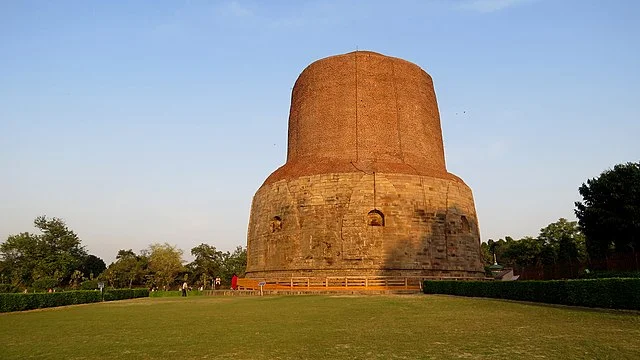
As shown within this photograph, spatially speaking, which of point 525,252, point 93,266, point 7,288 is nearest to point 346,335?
point 7,288

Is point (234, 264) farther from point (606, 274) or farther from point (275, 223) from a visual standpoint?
→ point (606, 274)

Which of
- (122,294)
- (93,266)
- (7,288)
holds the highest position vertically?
(93,266)

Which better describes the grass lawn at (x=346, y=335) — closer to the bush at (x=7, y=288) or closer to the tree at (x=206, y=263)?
the bush at (x=7, y=288)

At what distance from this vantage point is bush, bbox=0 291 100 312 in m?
13.9

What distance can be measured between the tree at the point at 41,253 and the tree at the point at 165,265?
6.50 metres

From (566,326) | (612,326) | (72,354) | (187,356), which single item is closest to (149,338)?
(72,354)

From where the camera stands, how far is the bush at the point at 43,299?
13.9 metres

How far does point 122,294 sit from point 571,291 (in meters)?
18.2

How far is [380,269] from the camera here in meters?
20.0

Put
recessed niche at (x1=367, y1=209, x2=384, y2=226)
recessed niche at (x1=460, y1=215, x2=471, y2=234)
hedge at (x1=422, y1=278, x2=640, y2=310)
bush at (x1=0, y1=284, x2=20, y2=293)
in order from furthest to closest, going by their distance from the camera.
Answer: bush at (x1=0, y1=284, x2=20, y2=293) → recessed niche at (x1=460, y1=215, x2=471, y2=234) → recessed niche at (x1=367, y1=209, x2=384, y2=226) → hedge at (x1=422, y1=278, x2=640, y2=310)

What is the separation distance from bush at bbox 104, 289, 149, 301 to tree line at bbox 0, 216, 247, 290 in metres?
12.1

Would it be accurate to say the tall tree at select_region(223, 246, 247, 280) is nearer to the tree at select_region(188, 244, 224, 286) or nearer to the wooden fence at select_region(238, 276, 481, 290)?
the tree at select_region(188, 244, 224, 286)

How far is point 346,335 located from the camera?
272 inches

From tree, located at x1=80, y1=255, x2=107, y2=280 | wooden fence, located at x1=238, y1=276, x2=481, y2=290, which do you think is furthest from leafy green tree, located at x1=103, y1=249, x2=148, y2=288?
wooden fence, located at x1=238, y1=276, x2=481, y2=290
